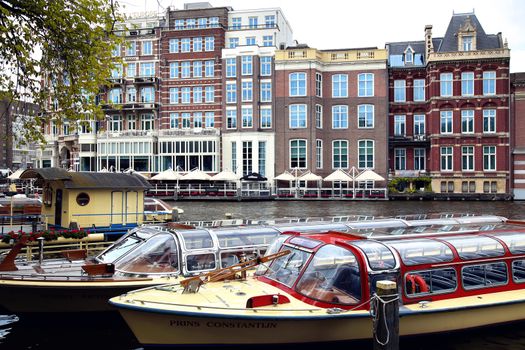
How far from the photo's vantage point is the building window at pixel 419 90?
5450cm

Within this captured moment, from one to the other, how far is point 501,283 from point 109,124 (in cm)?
5476

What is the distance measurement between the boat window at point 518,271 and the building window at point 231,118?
45577 mm

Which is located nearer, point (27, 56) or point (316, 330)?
point (316, 330)

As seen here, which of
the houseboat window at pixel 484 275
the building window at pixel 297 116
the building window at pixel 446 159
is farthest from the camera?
the building window at pixel 297 116

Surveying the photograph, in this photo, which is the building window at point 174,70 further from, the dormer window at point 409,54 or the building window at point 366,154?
the dormer window at point 409,54

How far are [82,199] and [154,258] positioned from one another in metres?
9.58

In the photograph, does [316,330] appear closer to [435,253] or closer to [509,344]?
[435,253]

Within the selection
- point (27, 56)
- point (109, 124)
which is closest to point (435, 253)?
point (27, 56)

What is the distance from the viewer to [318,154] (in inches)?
2130

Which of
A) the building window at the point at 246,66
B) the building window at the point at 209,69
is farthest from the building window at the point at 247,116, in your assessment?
the building window at the point at 209,69

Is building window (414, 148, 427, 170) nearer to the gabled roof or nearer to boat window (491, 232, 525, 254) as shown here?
the gabled roof

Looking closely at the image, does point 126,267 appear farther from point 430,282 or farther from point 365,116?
point 365,116

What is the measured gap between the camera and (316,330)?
9.09m

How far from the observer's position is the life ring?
9930mm
